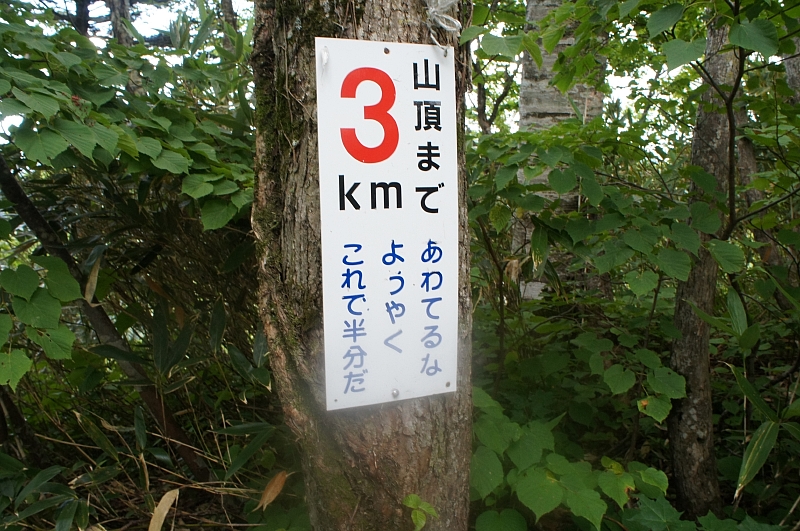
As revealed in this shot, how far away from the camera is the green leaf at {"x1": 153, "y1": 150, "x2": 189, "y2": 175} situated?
1.53m

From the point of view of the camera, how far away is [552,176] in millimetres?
1699

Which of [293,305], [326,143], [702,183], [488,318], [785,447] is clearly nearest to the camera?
[326,143]

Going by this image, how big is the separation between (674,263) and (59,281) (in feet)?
5.79

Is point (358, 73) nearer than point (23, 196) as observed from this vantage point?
Yes

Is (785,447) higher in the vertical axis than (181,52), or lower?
lower

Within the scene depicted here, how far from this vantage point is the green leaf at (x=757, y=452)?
1.52m

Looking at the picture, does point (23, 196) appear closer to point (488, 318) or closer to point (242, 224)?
point (242, 224)

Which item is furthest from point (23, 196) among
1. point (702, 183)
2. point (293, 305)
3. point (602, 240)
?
point (702, 183)

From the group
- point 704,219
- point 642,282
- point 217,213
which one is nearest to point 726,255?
point 704,219

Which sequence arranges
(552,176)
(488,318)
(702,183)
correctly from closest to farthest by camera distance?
(552,176), (702,183), (488,318)

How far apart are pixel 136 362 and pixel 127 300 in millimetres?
393

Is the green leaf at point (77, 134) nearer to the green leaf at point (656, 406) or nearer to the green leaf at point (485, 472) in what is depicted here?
the green leaf at point (485, 472)

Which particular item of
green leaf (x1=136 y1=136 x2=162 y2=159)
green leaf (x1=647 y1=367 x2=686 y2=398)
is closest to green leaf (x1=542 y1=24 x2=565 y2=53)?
green leaf (x1=647 y1=367 x2=686 y2=398)

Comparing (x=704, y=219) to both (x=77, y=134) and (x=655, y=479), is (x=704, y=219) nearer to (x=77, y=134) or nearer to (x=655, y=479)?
(x=655, y=479)
